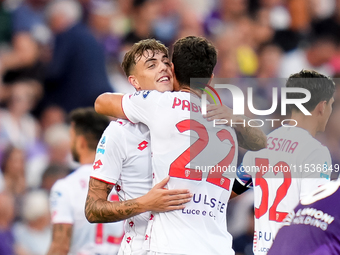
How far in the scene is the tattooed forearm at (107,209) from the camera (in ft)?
11.6

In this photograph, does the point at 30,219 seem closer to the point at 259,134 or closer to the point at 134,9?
the point at 259,134

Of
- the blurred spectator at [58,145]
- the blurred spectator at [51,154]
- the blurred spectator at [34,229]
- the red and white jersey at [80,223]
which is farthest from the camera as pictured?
the blurred spectator at [58,145]

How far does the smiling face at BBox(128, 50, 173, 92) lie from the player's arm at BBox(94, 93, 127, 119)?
0.19m

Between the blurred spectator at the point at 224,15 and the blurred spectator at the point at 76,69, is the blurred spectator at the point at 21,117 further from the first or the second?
the blurred spectator at the point at 224,15

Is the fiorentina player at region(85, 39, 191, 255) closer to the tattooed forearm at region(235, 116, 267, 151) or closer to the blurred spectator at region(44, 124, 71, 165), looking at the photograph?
the tattooed forearm at region(235, 116, 267, 151)

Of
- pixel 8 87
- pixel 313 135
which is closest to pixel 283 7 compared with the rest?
pixel 8 87

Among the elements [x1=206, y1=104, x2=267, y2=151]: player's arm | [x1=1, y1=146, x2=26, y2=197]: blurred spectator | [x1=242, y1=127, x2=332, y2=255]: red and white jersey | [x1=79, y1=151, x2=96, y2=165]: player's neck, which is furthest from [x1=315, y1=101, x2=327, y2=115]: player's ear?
[x1=1, y1=146, x2=26, y2=197]: blurred spectator

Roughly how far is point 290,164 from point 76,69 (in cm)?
453

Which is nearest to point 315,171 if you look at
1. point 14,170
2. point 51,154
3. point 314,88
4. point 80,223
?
point 314,88

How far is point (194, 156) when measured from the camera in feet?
11.7

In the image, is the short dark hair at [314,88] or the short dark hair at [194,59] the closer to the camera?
the short dark hair at [194,59]

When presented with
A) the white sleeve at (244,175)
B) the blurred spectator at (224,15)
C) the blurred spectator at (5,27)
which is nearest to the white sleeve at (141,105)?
the white sleeve at (244,175)

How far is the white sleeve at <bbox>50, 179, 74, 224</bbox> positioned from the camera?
4.77m

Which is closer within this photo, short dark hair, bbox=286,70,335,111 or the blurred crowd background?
short dark hair, bbox=286,70,335,111
